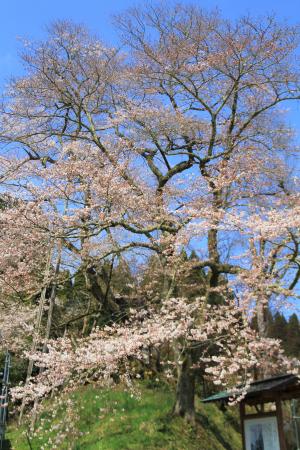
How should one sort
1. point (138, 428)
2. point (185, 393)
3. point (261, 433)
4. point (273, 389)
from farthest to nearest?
point (185, 393) < point (138, 428) < point (261, 433) < point (273, 389)

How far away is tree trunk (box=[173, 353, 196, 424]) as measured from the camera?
34.0ft

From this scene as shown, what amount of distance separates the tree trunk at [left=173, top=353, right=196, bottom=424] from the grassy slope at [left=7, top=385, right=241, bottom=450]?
0.21 meters

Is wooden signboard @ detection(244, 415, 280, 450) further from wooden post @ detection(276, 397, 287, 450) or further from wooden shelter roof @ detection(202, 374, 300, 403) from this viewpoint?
wooden shelter roof @ detection(202, 374, 300, 403)

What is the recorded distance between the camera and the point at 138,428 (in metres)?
9.97

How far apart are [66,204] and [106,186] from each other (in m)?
1.32

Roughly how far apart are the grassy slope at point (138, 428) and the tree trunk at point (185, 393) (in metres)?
0.21

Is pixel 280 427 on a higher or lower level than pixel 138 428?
higher

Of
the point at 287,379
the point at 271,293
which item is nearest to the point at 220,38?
the point at 271,293

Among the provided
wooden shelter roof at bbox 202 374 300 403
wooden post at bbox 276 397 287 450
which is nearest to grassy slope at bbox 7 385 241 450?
wooden shelter roof at bbox 202 374 300 403

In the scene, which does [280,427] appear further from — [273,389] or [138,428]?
[138,428]

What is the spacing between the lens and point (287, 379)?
24.1 feet

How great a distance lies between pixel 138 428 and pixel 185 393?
1.37m

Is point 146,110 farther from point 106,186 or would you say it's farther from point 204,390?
point 204,390

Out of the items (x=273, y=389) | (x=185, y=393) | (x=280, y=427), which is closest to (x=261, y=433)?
(x=280, y=427)
